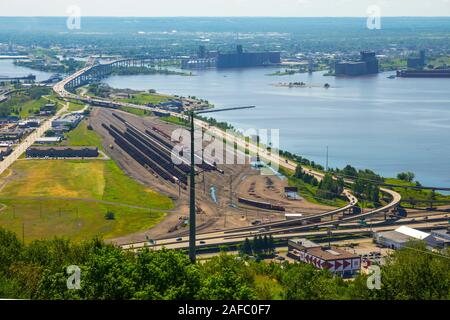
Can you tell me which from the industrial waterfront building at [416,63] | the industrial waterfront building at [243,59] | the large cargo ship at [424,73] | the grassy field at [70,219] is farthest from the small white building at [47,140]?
the industrial waterfront building at [243,59]

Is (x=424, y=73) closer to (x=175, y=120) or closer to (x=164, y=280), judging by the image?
(x=175, y=120)

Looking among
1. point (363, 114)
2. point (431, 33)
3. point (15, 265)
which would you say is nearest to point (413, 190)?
point (15, 265)

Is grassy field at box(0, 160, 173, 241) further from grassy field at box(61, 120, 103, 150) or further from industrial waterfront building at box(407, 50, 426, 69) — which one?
industrial waterfront building at box(407, 50, 426, 69)

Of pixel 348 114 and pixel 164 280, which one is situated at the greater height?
pixel 164 280

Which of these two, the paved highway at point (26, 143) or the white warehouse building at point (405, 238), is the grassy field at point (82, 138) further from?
the white warehouse building at point (405, 238)

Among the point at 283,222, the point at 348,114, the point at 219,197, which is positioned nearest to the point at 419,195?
the point at 283,222

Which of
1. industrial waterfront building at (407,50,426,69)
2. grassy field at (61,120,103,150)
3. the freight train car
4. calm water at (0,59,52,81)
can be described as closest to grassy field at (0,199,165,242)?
the freight train car
